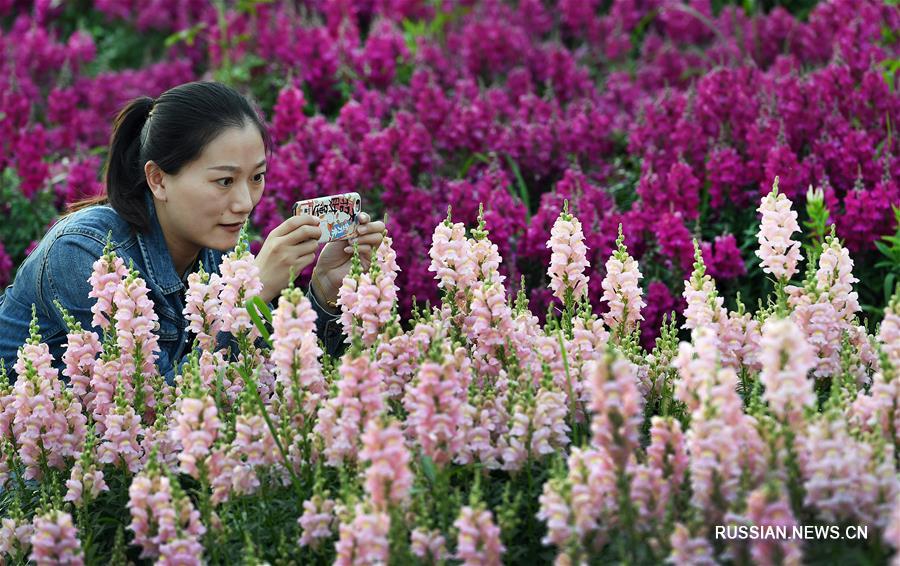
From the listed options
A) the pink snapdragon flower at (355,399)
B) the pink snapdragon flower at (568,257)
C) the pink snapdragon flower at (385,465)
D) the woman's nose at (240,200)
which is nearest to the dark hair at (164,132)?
the woman's nose at (240,200)

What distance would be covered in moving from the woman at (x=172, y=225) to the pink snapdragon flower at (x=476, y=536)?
5.54ft

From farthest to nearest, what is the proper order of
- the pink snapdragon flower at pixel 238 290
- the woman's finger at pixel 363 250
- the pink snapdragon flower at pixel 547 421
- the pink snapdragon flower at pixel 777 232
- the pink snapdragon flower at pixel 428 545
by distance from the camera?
the woman's finger at pixel 363 250
the pink snapdragon flower at pixel 777 232
the pink snapdragon flower at pixel 238 290
the pink snapdragon flower at pixel 547 421
the pink snapdragon flower at pixel 428 545

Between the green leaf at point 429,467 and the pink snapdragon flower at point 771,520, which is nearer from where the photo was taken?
the pink snapdragon flower at point 771,520

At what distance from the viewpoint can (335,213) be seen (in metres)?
3.93

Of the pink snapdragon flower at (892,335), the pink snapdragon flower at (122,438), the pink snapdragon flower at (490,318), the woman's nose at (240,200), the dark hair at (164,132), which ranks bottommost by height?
the pink snapdragon flower at (122,438)

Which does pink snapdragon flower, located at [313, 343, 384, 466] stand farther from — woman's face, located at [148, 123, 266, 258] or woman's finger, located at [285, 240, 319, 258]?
woman's face, located at [148, 123, 266, 258]

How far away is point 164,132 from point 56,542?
1928mm

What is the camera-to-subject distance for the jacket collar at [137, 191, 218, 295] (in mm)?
4270

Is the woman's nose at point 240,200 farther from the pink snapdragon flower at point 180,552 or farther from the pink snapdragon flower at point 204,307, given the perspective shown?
the pink snapdragon flower at point 180,552

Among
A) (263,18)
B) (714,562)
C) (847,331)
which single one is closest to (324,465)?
(714,562)

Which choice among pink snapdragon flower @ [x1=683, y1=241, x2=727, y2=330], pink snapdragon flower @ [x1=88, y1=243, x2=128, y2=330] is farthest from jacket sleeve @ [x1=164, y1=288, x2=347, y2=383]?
pink snapdragon flower @ [x1=683, y1=241, x2=727, y2=330]

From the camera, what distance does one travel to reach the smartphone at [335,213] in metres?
3.92

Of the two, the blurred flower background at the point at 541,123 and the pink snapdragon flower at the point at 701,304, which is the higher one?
the blurred flower background at the point at 541,123

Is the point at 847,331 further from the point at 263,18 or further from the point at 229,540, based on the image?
the point at 263,18
